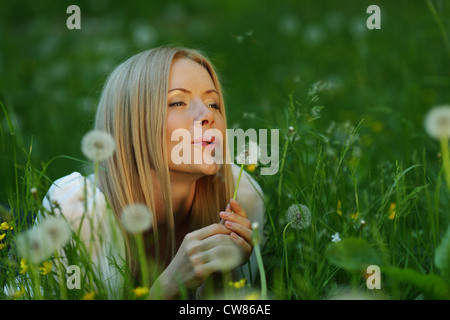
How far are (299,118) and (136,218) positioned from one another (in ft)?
2.42

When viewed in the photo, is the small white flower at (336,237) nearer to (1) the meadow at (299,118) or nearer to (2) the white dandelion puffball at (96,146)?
(1) the meadow at (299,118)

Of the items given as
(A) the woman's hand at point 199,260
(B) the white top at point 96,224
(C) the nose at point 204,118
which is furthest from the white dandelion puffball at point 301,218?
(B) the white top at point 96,224

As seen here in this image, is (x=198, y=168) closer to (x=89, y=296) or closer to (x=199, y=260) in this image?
(x=199, y=260)

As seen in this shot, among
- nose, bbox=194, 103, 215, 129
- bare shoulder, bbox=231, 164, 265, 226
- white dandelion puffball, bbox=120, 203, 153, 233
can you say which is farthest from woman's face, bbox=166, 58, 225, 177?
Result: bare shoulder, bbox=231, 164, 265, 226

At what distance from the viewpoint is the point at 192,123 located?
123 centimetres

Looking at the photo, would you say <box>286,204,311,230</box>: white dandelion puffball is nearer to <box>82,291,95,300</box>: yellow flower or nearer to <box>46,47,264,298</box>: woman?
<box>46,47,264,298</box>: woman

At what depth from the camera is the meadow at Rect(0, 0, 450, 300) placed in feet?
3.69

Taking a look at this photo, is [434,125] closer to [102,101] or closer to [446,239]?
[446,239]

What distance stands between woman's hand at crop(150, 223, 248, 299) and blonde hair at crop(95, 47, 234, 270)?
7.2 inches

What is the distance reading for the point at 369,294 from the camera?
108 cm

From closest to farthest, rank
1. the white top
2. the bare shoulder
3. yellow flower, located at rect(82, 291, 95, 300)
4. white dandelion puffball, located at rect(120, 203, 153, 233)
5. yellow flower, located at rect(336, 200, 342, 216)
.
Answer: yellow flower, located at rect(82, 291, 95, 300)
the white top
white dandelion puffball, located at rect(120, 203, 153, 233)
yellow flower, located at rect(336, 200, 342, 216)
the bare shoulder

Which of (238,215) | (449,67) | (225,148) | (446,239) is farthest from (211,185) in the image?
(449,67)

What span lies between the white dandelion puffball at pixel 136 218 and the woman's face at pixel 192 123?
110 mm
